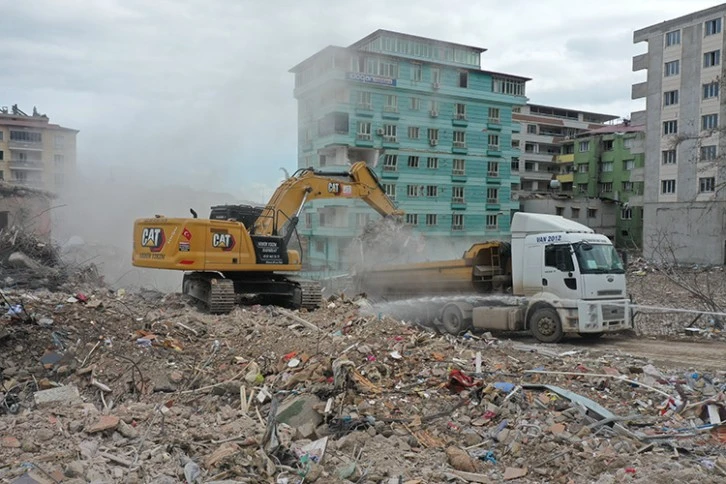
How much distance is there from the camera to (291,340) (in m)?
9.42

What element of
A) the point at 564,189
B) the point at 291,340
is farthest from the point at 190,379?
the point at 564,189

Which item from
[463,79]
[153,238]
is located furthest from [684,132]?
[153,238]

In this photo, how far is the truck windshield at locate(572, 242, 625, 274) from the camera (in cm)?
1269

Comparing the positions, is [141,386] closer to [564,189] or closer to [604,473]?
[604,473]

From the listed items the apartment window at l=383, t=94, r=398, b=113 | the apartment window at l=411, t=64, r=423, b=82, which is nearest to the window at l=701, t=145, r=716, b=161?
Result: the apartment window at l=411, t=64, r=423, b=82

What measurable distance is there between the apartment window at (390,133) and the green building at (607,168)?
24.4 metres

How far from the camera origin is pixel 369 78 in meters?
39.4

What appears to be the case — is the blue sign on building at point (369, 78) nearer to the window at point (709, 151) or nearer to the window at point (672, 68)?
the window at point (672, 68)


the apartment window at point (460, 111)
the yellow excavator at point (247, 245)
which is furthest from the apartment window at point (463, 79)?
the yellow excavator at point (247, 245)

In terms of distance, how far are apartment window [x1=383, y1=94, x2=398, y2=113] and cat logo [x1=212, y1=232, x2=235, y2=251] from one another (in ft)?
96.3

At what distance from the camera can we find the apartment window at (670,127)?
136 feet

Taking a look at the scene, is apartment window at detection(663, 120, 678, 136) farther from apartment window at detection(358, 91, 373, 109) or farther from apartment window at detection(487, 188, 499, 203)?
apartment window at detection(358, 91, 373, 109)

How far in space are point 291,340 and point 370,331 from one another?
4.12 feet

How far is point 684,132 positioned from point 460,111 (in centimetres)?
1416
